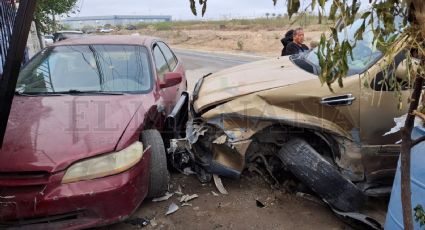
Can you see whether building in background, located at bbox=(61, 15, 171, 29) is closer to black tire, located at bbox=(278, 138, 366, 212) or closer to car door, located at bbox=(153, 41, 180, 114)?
car door, located at bbox=(153, 41, 180, 114)

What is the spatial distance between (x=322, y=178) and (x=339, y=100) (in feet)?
2.16

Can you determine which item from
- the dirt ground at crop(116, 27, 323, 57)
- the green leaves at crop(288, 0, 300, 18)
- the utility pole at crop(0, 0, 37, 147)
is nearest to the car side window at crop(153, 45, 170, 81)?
the utility pole at crop(0, 0, 37, 147)

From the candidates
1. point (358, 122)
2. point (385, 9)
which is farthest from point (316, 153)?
point (385, 9)

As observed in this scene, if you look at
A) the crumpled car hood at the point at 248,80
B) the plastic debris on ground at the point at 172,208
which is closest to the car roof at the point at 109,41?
the crumpled car hood at the point at 248,80

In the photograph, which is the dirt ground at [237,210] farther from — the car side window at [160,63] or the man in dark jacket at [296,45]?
the man in dark jacket at [296,45]

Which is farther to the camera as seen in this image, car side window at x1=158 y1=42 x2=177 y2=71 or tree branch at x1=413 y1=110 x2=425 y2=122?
car side window at x1=158 y1=42 x2=177 y2=71

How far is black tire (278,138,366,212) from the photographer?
3.49 m

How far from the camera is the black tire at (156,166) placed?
3.55m

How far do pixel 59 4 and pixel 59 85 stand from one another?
391 inches

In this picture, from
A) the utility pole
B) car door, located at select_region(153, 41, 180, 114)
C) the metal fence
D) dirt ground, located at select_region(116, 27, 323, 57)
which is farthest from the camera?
dirt ground, located at select_region(116, 27, 323, 57)

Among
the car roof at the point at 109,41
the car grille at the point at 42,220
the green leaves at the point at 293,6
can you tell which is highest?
the green leaves at the point at 293,6

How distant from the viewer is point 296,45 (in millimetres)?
6289

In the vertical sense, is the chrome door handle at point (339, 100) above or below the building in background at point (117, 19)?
below

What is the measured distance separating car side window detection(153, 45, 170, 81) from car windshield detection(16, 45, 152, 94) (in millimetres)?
208
